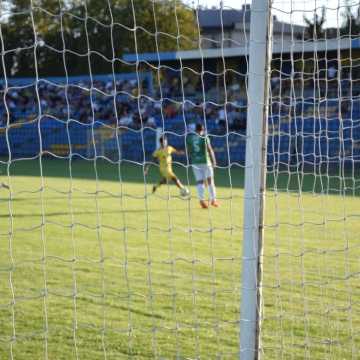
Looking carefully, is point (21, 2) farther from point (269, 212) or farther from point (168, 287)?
Result: point (269, 212)

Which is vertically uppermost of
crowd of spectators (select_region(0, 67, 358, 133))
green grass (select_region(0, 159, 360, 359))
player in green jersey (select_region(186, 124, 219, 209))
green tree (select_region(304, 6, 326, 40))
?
crowd of spectators (select_region(0, 67, 358, 133))

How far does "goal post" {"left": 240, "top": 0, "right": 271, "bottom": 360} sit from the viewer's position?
13.3 ft

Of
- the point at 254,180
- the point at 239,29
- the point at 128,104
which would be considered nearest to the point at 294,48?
the point at 254,180

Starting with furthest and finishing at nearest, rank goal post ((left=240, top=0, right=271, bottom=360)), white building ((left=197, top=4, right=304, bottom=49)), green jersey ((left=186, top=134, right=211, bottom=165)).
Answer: green jersey ((left=186, top=134, right=211, bottom=165))
white building ((left=197, top=4, right=304, bottom=49))
goal post ((left=240, top=0, right=271, bottom=360))

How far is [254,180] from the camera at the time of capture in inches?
163

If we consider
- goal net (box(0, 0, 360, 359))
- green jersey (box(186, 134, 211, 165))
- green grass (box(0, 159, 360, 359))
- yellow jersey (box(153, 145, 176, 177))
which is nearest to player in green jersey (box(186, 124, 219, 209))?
green jersey (box(186, 134, 211, 165))

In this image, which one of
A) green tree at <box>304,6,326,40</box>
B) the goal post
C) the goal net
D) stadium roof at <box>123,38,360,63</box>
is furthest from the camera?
green tree at <box>304,6,326,40</box>

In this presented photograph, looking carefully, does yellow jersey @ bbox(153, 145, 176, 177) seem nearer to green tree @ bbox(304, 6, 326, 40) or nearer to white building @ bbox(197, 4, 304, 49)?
white building @ bbox(197, 4, 304, 49)

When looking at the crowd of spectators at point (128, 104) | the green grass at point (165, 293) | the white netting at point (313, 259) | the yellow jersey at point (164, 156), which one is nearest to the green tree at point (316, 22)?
the white netting at point (313, 259)

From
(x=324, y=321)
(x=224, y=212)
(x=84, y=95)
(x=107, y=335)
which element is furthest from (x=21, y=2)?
(x=84, y=95)

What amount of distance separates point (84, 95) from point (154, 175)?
8.03 meters

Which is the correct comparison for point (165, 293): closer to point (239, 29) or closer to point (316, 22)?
point (316, 22)

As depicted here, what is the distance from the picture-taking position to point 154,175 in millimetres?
25891

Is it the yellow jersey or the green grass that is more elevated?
the yellow jersey
